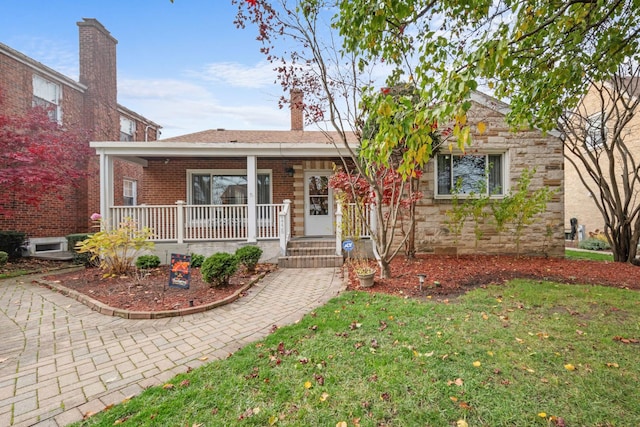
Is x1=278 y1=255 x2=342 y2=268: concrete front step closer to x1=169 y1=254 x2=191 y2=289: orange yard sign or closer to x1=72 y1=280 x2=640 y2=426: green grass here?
x1=169 y1=254 x2=191 y2=289: orange yard sign

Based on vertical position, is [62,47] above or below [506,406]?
above

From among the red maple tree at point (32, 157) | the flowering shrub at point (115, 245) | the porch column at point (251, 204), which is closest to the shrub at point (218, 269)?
the flowering shrub at point (115, 245)

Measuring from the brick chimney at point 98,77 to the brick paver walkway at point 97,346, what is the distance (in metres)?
9.41

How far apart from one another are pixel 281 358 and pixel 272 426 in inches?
34.0

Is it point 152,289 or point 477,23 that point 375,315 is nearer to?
point 152,289

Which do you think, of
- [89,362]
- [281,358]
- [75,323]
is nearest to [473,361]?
[281,358]

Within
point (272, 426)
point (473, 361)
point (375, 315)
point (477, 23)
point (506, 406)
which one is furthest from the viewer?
point (477, 23)

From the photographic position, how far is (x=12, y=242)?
8.54 metres

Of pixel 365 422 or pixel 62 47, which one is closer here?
pixel 365 422

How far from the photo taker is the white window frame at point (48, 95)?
10.3 metres

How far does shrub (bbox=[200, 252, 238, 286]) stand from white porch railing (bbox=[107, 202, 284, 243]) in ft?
9.33

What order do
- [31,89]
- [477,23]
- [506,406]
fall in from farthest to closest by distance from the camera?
1. [31,89]
2. [477,23]
3. [506,406]

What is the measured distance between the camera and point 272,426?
192 centimetres

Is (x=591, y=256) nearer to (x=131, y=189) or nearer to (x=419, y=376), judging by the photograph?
(x=419, y=376)
